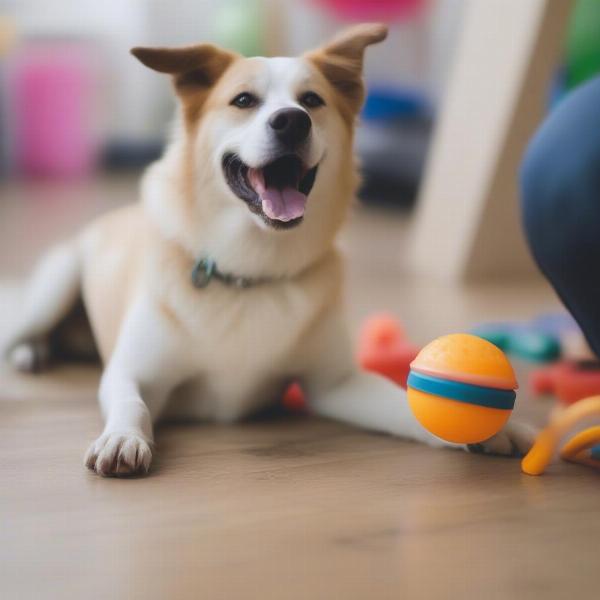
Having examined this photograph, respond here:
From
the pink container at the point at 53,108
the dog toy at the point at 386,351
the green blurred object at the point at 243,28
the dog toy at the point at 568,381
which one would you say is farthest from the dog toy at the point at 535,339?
the pink container at the point at 53,108

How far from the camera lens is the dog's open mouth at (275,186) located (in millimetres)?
1618

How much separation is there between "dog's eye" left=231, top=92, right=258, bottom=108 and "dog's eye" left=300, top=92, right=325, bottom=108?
8 centimetres

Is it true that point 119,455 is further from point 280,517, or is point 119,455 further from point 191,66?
point 191,66

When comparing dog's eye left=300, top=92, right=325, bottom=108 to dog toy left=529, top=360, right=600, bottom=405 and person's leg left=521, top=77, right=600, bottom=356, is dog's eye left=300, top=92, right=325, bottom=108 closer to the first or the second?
person's leg left=521, top=77, right=600, bottom=356

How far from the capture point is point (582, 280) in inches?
54.1

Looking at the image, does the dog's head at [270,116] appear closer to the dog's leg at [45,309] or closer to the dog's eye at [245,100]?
the dog's eye at [245,100]

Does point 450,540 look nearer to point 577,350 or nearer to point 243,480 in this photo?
point 243,480

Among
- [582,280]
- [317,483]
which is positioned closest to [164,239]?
[317,483]

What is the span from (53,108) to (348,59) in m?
3.82

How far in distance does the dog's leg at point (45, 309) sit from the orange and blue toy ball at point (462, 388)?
927 millimetres

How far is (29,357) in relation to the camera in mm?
2084

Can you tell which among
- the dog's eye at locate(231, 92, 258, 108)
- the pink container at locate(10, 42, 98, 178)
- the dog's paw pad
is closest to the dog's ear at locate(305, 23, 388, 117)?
the dog's eye at locate(231, 92, 258, 108)

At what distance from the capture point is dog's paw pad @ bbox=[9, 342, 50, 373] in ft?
6.81

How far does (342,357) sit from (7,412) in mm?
623
